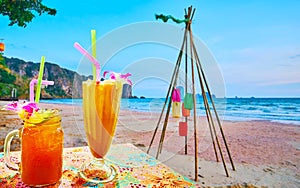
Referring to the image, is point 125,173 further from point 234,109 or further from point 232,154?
point 234,109

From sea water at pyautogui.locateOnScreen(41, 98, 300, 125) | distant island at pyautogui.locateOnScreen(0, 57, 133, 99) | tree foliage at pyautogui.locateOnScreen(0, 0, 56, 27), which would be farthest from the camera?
tree foliage at pyautogui.locateOnScreen(0, 0, 56, 27)

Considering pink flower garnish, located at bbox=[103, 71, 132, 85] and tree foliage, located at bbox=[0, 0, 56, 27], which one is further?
tree foliage, located at bbox=[0, 0, 56, 27]

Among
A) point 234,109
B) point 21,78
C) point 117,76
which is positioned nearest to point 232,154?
point 117,76

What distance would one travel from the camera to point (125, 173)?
74cm

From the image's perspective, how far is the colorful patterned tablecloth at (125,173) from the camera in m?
0.65

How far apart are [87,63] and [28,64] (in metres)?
5.57

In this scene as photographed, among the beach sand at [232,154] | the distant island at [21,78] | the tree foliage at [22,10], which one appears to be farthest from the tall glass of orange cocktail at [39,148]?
the tree foliage at [22,10]

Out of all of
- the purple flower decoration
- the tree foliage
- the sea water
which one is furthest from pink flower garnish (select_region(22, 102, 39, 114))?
the tree foliage

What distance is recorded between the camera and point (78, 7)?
211 inches

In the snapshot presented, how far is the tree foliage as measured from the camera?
13.2ft

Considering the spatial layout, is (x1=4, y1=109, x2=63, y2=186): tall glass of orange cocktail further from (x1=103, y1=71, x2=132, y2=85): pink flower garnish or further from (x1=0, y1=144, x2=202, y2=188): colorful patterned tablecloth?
(x1=103, y1=71, x2=132, y2=85): pink flower garnish

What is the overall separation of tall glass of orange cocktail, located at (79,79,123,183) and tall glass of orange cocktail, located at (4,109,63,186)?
0.09 metres

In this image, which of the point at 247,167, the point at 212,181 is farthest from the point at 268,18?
the point at 212,181

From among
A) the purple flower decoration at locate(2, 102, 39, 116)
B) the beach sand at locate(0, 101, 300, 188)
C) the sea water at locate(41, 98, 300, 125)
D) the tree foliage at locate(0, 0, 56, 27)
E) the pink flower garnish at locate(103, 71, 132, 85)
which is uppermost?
the tree foliage at locate(0, 0, 56, 27)
